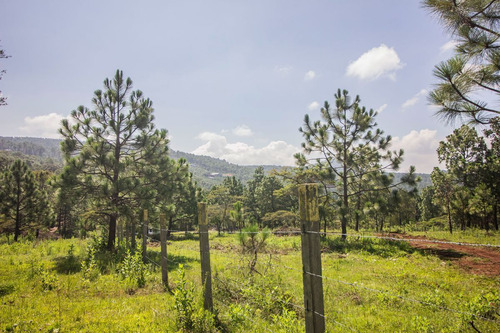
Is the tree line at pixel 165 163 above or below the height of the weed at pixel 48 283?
above

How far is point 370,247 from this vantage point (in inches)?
531

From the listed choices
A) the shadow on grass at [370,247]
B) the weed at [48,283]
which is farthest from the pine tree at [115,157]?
the shadow on grass at [370,247]

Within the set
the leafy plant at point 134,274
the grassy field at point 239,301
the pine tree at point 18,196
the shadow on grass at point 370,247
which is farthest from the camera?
the pine tree at point 18,196

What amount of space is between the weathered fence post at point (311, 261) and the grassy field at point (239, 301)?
155 millimetres

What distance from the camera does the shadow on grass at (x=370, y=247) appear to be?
494 inches

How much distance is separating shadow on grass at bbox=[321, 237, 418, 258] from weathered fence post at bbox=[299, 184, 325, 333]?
1155 centimetres

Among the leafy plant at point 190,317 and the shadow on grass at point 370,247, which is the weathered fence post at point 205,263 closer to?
the leafy plant at point 190,317

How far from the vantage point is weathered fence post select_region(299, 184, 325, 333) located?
236 cm

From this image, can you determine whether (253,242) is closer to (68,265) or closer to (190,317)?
(190,317)

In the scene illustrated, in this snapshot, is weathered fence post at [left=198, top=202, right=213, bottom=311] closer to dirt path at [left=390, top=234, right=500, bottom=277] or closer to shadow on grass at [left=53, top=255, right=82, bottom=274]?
shadow on grass at [left=53, top=255, right=82, bottom=274]

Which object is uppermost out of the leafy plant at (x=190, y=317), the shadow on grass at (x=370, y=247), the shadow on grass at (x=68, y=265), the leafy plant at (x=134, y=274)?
the leafy plant at (x=190, y=317)

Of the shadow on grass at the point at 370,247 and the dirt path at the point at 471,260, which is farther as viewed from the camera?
the shadow on grass at the point at 370,247

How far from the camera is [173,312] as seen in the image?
441 cm

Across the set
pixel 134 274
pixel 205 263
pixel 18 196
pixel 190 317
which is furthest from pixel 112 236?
pixel 18 196
